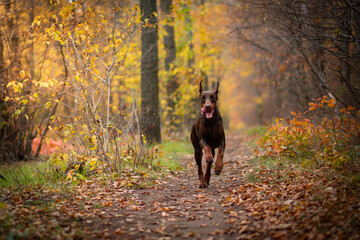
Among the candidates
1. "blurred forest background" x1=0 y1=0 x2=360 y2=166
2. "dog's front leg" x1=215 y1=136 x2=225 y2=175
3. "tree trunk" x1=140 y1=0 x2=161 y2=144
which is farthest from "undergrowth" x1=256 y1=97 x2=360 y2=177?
"tree trunk" x1=140 y1=0 x2=161 y2=144

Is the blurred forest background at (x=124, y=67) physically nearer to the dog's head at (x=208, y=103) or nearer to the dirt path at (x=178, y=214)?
the dirt path at (x=178, y=214)

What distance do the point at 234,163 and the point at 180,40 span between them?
1130 cm

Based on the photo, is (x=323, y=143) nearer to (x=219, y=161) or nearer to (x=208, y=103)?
(x=219, y=161)

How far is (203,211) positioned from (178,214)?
394 mm

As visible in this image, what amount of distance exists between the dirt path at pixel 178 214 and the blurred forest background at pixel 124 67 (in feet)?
4.33

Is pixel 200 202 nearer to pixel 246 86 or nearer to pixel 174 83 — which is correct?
pixel 174 83

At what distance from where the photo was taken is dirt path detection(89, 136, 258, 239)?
3.95m

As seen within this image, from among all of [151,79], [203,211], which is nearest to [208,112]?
[203,211]

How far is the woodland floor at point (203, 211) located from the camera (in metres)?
3.63

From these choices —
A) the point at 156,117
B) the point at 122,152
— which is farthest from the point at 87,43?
the point at 156,117

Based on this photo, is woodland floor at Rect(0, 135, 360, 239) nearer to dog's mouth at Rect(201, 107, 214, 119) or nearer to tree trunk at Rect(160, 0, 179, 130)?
dog's mouth at Rect(201, 107, 214, 119)

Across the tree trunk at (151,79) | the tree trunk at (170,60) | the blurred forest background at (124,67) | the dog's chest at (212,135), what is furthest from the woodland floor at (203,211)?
the tree trunk at (170,60)

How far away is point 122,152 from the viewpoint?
6.93 meters

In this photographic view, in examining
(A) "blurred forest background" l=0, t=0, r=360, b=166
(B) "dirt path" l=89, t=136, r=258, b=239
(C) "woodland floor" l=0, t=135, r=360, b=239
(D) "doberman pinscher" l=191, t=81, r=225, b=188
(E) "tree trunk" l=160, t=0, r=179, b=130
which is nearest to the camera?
(C) "woodland floor" l=0, t=135, r=360, b=239
